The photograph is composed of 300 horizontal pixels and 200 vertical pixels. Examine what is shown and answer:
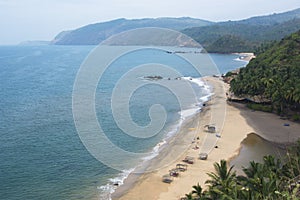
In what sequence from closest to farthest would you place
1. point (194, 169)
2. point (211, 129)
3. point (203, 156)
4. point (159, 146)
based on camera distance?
point (194, 169) → point (203, 156) → point (159, 146) → point (211, 129)

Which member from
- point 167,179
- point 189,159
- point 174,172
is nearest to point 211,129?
point 189,159

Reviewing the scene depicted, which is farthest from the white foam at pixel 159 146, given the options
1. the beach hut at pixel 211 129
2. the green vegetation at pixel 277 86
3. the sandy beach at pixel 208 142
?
the green vegetation at pixel 277 86

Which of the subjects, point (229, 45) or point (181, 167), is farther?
point (229, 45)

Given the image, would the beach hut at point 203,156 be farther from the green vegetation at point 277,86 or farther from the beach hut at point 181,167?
the green vegetation at point 277,86

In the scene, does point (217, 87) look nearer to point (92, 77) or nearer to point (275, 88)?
point (275, 88)

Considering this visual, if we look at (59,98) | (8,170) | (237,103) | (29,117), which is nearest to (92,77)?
(59,98)

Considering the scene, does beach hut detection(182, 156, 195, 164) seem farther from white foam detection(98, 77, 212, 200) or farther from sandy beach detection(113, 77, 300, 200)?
white foam detection(98, 77, 212, 200)

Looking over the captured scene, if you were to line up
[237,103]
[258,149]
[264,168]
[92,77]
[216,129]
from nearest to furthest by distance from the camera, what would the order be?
[264,168] → [258,149] → [216,129] → [237,103] → [92,77]

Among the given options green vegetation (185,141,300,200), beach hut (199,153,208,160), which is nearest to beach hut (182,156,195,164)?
beach hut (199,153,208,160)

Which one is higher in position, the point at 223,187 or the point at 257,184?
the point at 257,184

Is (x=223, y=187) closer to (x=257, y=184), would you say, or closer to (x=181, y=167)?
(x=257, y=184)
